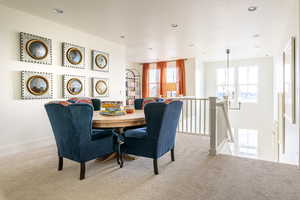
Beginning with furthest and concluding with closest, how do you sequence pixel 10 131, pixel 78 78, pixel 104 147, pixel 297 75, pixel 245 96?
pixel 245 96 < pixel 78 78 < pixel 10 131 < pixel 297 75 < pixel 104 147

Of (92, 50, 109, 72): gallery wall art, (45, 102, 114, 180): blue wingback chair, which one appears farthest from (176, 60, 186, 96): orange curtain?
(45, 102, 114, 180): blue wingback chair

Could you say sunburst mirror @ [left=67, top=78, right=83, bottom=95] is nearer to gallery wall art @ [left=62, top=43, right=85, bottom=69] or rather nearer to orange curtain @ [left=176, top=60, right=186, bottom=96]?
gallery wall art @ [left=62, top=43, right=85, bottom=69]

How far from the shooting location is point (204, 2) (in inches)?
118

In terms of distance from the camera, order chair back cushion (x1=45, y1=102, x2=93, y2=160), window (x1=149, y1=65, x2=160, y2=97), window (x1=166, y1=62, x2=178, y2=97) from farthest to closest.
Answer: window (x1=149, y1=65, x2=160, y2=97) → window (x1=166, y1=62, x2=178, y2=97) → chair back cushion (x1=45, y1=102, x2=93, y2=160)

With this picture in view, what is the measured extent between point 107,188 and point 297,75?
2938 millimetres

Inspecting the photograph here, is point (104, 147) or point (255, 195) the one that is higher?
point (104, 147)

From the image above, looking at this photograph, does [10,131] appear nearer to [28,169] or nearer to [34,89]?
[34,89]

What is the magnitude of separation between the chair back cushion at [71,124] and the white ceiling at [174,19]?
191 cm

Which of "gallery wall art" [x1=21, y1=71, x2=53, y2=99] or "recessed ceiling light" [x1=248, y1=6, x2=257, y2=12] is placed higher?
"recessed ceiling light" [x1=248, y1=6, x2=257, y2=12]

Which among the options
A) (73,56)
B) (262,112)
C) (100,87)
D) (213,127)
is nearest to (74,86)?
(73,56)

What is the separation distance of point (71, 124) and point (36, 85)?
200 centimetres

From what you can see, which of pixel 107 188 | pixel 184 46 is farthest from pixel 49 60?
pixel 184 46

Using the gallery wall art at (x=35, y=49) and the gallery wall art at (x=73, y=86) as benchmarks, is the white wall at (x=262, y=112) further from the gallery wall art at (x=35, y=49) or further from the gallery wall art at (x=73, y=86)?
the gallery wall art at (x=35, y=49)

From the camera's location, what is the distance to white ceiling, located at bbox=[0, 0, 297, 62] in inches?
120
